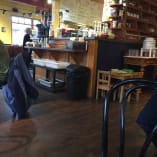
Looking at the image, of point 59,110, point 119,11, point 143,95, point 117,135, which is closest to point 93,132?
point 117,135

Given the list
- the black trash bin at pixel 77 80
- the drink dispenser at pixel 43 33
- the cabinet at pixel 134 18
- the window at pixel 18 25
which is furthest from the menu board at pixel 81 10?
the window at pixel 18 25

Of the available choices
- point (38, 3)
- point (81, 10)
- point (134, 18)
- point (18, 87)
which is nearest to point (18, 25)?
point (38, 3)

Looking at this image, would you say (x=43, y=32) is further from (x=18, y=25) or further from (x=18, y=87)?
(x=18, y=25)

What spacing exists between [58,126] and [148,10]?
4663 mm

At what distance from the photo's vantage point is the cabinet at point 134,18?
500 centimetres

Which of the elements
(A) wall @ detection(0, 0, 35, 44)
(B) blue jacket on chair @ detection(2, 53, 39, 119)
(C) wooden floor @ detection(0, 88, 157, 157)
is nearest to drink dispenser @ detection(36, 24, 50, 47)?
(C) wooden floor @ detection(0, 88, 157, 157)

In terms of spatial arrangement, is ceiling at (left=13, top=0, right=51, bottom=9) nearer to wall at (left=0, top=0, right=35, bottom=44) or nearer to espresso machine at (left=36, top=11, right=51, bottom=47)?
wall at (left=0, top=0, right=35, bottom=44)

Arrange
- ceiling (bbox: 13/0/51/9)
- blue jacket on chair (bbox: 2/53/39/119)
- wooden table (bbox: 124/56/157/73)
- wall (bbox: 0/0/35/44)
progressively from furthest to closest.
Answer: wall (bbox: 0/0/35/44) < ceiling (bbox: 13/0/51/9) < wooden table (bbox: 124/56/157/73) < blue jacket on chair (bbox: 2/53/39/119)

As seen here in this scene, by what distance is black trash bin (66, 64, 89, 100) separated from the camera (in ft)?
12.1

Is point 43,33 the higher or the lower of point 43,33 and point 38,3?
the lower

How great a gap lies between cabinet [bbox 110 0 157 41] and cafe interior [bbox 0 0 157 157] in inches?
0.9

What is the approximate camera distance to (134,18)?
5.30m

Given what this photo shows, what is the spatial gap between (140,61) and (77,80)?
140 cm

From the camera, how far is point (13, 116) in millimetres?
2801
